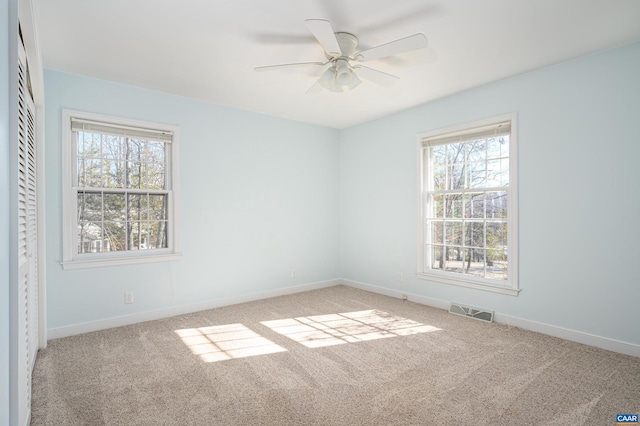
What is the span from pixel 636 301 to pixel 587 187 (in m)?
1.02

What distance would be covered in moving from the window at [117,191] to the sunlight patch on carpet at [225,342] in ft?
3.45

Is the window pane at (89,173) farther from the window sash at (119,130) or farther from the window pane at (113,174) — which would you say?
the window sash at (119,130)

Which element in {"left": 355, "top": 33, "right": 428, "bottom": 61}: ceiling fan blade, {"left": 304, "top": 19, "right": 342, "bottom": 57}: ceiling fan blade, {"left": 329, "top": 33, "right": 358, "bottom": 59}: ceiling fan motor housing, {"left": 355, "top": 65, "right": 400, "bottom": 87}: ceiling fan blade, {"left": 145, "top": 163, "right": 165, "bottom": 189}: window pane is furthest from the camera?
{"left": 145, "top": 163, "right": 165, "bottom": 189}: window pane

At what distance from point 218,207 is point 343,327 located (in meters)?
2.14

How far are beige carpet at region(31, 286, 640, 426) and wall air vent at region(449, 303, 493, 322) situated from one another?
0.14m

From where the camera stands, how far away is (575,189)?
10.3ft

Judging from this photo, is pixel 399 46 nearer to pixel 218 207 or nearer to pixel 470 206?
pixel 470 206

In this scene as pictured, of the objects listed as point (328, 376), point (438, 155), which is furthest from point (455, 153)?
point (328, 376)

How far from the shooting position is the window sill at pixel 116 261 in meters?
3.35

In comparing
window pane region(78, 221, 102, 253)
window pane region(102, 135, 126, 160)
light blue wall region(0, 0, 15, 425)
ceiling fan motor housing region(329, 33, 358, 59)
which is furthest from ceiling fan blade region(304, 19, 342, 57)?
window pane region(78, 221, 102, 253)

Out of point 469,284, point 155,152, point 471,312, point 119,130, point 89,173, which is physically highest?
point 119,130

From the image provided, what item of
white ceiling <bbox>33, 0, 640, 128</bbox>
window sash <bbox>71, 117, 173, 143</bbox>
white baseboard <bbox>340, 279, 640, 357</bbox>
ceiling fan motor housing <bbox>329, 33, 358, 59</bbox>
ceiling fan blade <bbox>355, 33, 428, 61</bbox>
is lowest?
white baseboard <bbox>340, 279, 640, 357</bbox>

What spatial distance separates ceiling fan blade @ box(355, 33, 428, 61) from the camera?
2244 mm

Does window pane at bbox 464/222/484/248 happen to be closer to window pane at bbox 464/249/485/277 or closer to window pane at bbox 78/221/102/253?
window pane at bbox 464/249/485/277
